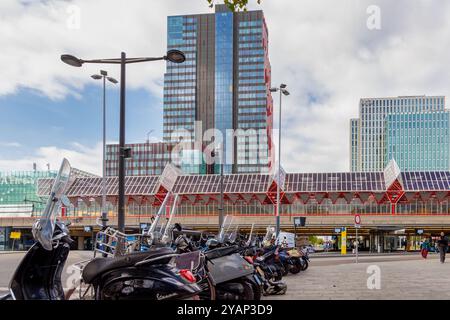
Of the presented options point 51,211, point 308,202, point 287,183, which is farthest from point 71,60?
point 308,202

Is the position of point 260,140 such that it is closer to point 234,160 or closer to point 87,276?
point 234,160

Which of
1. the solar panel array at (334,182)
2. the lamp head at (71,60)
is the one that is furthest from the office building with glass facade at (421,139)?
the lamp head at (71,60)

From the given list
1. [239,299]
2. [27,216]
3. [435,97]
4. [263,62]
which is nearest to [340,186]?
[27,216]

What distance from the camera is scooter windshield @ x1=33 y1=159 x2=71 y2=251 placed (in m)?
5.27

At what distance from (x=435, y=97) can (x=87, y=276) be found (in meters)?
180

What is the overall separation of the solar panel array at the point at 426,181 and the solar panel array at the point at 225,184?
1719cm

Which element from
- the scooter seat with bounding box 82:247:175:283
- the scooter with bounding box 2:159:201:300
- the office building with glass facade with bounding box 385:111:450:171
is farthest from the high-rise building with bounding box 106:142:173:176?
the scooter with bounding box 2:159:201:300

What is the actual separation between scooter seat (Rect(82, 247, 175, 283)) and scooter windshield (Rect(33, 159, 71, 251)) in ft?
2.66

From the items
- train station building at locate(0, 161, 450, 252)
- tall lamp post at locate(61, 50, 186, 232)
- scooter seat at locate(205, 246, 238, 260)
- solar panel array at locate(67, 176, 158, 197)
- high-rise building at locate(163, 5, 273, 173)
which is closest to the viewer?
scooter seat at locate(205, 246, 238, 260)

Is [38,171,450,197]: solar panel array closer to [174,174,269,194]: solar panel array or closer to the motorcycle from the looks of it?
[174,174,269,194]: solar panel array

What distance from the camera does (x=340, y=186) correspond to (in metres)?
66.6

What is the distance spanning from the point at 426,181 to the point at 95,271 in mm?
64736

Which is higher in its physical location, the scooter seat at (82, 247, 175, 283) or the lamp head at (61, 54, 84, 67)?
the lamp head at (61, 54, 84, 67)

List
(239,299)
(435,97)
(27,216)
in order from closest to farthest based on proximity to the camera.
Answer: (239,299) → (27,216) → (435,97)
